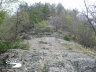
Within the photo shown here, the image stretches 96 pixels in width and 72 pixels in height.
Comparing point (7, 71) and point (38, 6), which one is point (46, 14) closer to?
point (38, 6)

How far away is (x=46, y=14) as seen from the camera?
82.2 meters

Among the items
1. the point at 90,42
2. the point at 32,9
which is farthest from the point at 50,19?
the point at 90,42

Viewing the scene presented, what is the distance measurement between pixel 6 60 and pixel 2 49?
15.8 ft

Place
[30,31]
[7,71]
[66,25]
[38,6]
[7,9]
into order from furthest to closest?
[38,6]
[66,25]
[30,31]
[7,9]
[7,71]

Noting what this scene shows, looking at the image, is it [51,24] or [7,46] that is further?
[51,24]

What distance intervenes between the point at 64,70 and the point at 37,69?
1.98 meters

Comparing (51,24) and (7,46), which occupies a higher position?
(7,46)

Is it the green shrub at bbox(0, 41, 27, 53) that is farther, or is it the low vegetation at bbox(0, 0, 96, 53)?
the low vegetation at bbox(0, 0, 96, 53)

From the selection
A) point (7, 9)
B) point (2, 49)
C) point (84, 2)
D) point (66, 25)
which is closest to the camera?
point (7, 9)

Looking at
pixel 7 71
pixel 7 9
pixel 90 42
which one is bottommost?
pixel 90 42

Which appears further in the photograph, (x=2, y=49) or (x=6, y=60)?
(x=2, y=49)

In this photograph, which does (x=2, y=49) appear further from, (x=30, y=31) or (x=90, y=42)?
(x=30, y=31)

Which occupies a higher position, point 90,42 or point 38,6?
point 38,6

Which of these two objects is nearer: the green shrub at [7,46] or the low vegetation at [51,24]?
the green shrub at [7,46]
